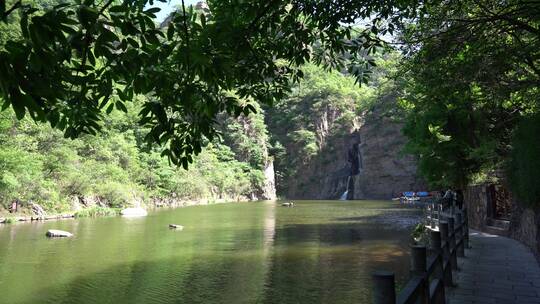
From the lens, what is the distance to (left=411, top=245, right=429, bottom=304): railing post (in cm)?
398

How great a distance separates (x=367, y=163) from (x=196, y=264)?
48.6m

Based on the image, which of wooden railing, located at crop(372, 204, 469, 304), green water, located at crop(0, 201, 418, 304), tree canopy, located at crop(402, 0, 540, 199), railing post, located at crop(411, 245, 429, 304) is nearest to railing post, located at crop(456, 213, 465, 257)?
green water, located at crop(0, 201, 418, 304)

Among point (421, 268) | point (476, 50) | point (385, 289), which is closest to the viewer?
point (385, 289)

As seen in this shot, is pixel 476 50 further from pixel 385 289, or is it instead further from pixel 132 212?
pixel 132 212

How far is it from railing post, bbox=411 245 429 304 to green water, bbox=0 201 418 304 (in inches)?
209

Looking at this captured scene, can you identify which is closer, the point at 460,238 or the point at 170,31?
the point at 170,31

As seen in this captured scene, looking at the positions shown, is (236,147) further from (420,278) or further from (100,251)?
(420,278)

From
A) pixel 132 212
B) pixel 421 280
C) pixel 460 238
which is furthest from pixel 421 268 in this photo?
pixel 132 212

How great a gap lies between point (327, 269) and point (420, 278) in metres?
8.52

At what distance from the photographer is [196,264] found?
1290cm

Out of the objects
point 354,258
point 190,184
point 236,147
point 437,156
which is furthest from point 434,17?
point 236,147

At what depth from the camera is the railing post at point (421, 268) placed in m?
3.98

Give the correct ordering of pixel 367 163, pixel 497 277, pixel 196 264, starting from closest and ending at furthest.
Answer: pixel 497 277 → pixel 196 264 → pixel 367 163

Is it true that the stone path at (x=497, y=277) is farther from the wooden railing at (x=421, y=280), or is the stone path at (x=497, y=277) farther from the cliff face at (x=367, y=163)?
the cliff face at (x=367, y=163)
